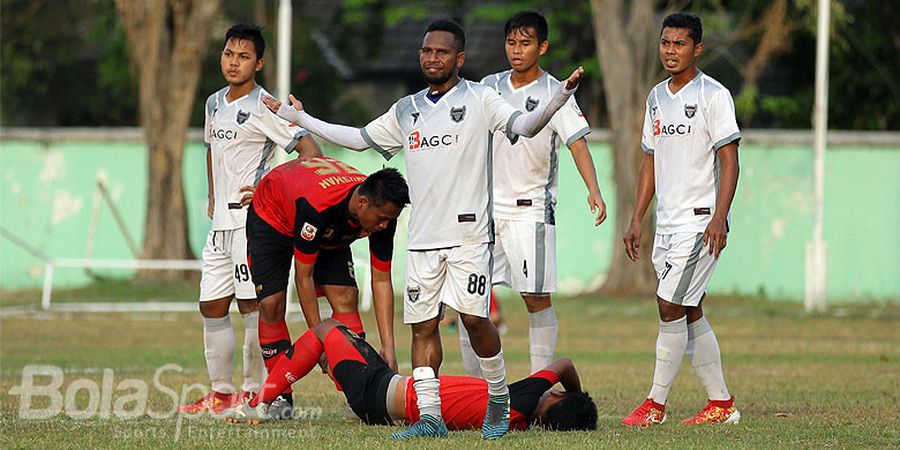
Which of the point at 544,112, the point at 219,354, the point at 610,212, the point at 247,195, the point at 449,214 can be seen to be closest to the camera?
the point at 544,112

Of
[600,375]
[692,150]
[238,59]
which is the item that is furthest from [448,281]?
[600,375]

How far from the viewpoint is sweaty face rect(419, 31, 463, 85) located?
30.0ft

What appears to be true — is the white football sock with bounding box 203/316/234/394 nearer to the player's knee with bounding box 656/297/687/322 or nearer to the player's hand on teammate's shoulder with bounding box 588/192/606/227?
the player's hand on teammate's shoulder with bounding box 588/192/606/227

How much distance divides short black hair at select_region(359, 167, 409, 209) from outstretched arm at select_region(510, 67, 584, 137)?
754mm

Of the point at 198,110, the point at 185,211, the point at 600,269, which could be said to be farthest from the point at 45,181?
the point at 600,269

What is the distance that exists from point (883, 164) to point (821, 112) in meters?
3.25

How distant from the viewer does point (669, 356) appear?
998 cm

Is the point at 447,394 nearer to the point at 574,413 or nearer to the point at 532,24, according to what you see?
the point at 574,413

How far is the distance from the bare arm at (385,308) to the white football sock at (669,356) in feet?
5.83

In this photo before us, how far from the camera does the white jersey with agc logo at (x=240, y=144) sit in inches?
425

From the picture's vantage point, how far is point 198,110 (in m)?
34.6

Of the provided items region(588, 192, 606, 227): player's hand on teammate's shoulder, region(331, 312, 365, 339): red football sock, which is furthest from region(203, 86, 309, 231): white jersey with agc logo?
region(588, 192, 606, 227): player's hand on teammate's shoulder

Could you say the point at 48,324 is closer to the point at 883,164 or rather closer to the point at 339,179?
the point at 339,179

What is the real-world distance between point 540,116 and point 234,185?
307cm
